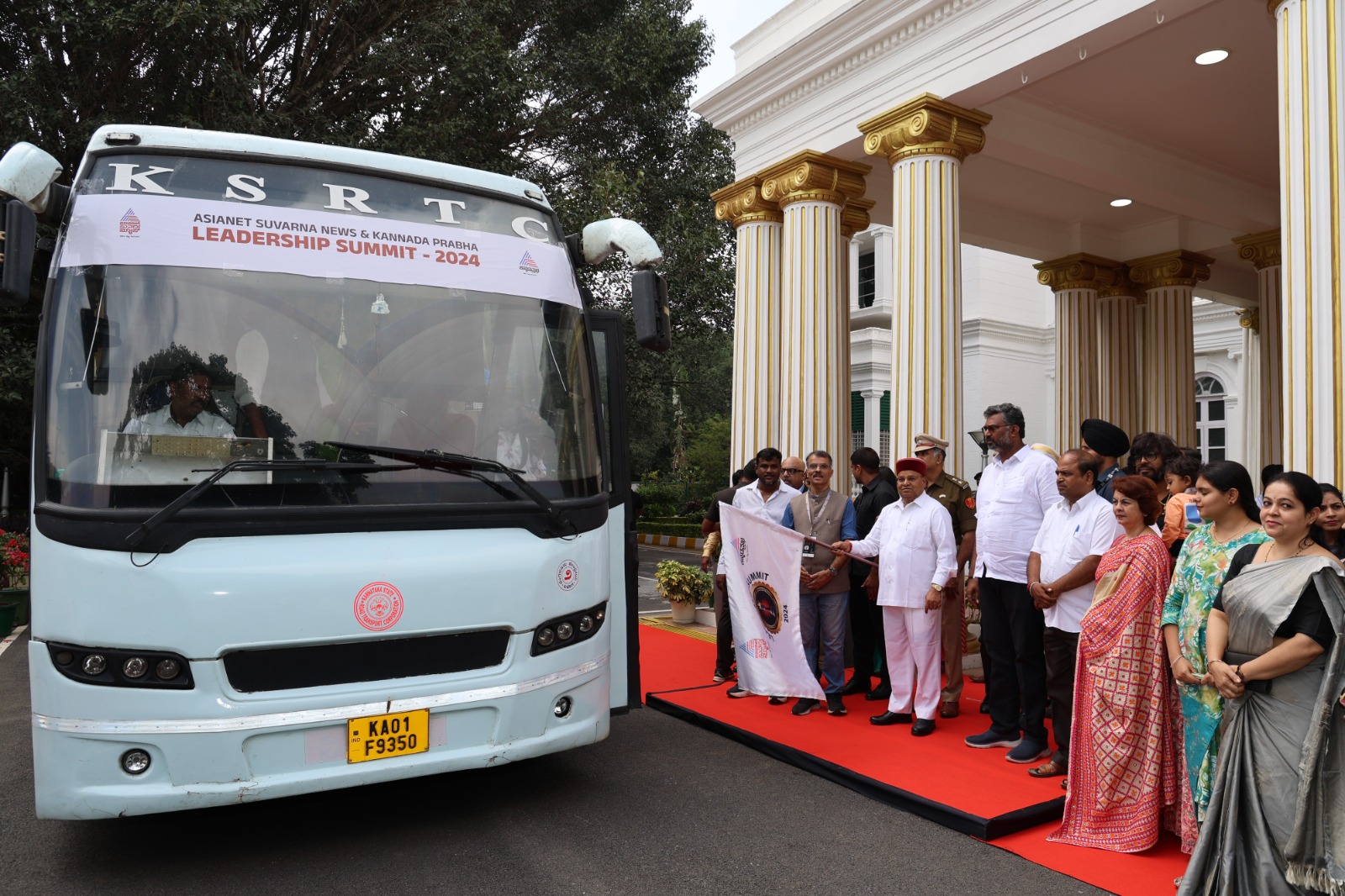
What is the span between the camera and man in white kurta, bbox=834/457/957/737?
19.4 ft

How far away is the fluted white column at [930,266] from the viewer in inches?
374

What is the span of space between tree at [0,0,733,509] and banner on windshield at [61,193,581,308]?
9.64 metres

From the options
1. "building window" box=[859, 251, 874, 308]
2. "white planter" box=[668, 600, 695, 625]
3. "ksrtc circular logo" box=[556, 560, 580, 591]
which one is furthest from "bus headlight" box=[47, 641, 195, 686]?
"building window" box=[859, 251, 874, 308]

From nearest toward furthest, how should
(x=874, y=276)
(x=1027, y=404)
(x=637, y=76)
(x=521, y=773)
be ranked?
(x=521, y=773)
(x=637, y=76)
(x=1027, y=404)
(x=874, y=276)

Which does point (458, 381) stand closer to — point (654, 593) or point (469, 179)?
point (469, 179)

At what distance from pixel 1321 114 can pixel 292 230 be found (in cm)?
612

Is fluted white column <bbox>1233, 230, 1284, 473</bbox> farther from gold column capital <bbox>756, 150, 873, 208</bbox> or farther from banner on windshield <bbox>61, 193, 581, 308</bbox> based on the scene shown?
banner on windshield <bbox>61, 193, 581, 308</bbox>

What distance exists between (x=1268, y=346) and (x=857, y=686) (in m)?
12.5

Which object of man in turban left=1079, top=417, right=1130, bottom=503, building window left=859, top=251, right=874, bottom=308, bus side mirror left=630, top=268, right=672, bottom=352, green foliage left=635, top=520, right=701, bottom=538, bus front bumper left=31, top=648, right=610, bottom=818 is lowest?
green foliage left=635, top=520, right=701, bottom=538

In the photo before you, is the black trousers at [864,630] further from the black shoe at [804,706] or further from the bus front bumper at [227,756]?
the bus front bumper at [227,756]

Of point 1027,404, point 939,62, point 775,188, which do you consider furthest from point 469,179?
point 1027,404

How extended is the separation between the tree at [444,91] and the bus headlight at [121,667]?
10549 millimetres

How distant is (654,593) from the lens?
14.0 m

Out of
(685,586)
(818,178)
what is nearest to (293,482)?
(685,586)
